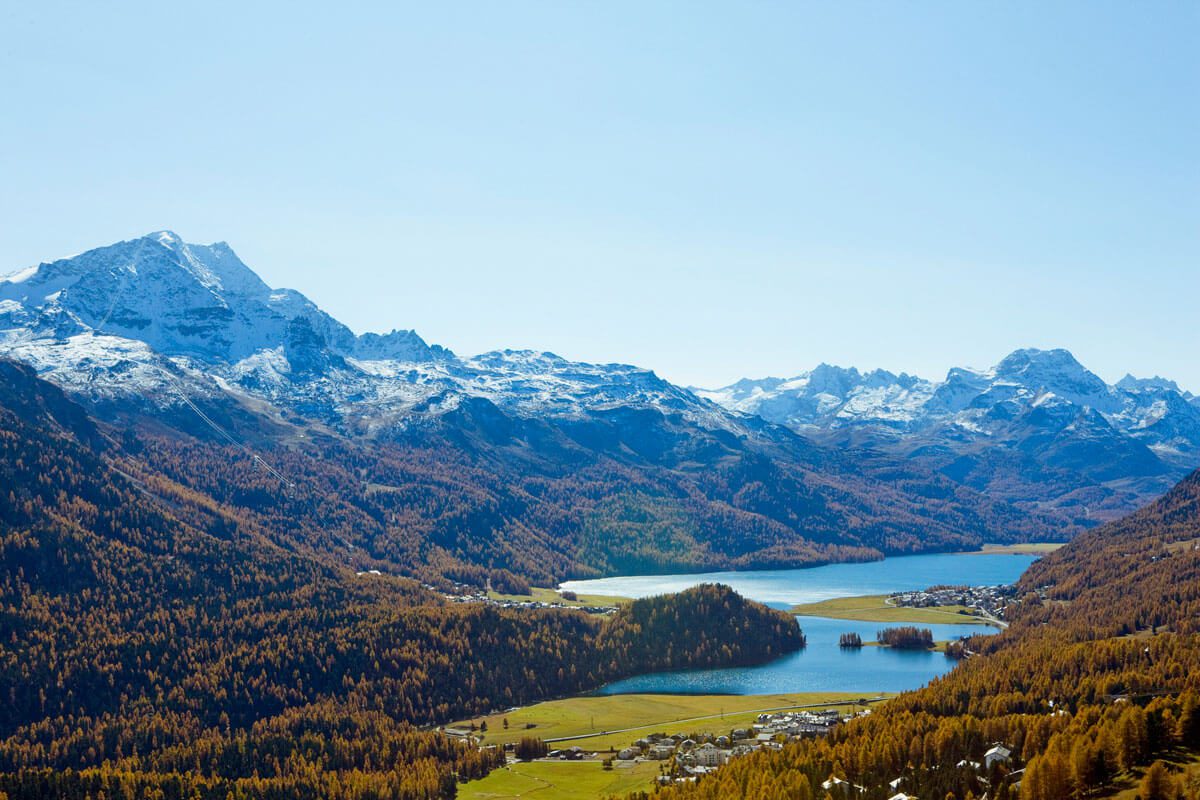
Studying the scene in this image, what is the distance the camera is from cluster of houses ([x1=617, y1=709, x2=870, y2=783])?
14825 centimetres

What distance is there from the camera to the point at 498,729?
632 ft

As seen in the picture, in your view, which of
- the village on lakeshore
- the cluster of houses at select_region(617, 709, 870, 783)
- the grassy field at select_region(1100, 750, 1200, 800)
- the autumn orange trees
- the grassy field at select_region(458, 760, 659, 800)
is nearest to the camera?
the grassy field at select_region(1100, 750, 1200, 800)

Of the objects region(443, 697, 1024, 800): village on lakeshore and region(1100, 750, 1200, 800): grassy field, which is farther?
region(443, 697, 1024, 800): village on lakeshore

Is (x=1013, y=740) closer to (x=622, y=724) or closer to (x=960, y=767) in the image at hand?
(x=960, y=767)

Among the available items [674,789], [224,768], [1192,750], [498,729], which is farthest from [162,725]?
[1192,750]

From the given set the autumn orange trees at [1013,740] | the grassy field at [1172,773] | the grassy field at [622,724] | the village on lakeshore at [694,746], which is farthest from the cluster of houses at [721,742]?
the grassy field at [1172,773]

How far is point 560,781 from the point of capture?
495 ft

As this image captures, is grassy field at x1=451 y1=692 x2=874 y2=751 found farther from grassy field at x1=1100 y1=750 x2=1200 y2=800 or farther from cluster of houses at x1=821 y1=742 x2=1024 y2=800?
grassy field at x1=1100 y1=750 x2=1200 y2=800

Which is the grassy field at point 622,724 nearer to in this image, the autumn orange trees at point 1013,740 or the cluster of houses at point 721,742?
the cluster of houses at point 721,742

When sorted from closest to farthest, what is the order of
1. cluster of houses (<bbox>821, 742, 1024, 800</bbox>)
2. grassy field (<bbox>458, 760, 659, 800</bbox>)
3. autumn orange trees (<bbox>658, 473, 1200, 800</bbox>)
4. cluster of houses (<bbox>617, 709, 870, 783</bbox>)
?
autumn orange trees (<bbox>658, 473, 1200, 800</bbox>) → cluster of houses (<bbox>821, 742, 1024, 800</bbox>) → grassy field (<bbox>458, 760, 659, 800</bbox>) → cluster of houses (<bbox>617, 709, 870, 783</bbox>)

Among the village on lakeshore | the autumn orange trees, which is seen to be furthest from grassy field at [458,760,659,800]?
the autumn orange trees

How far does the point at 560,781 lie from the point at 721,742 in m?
24.3

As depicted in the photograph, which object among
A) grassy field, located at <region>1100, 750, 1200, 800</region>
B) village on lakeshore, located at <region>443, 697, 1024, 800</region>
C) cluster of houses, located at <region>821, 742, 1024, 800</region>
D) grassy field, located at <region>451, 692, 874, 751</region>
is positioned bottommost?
grassy field, located at <region>451, 692, 874, 751</region>

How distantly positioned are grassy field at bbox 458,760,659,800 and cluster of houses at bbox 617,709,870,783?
167 inches
